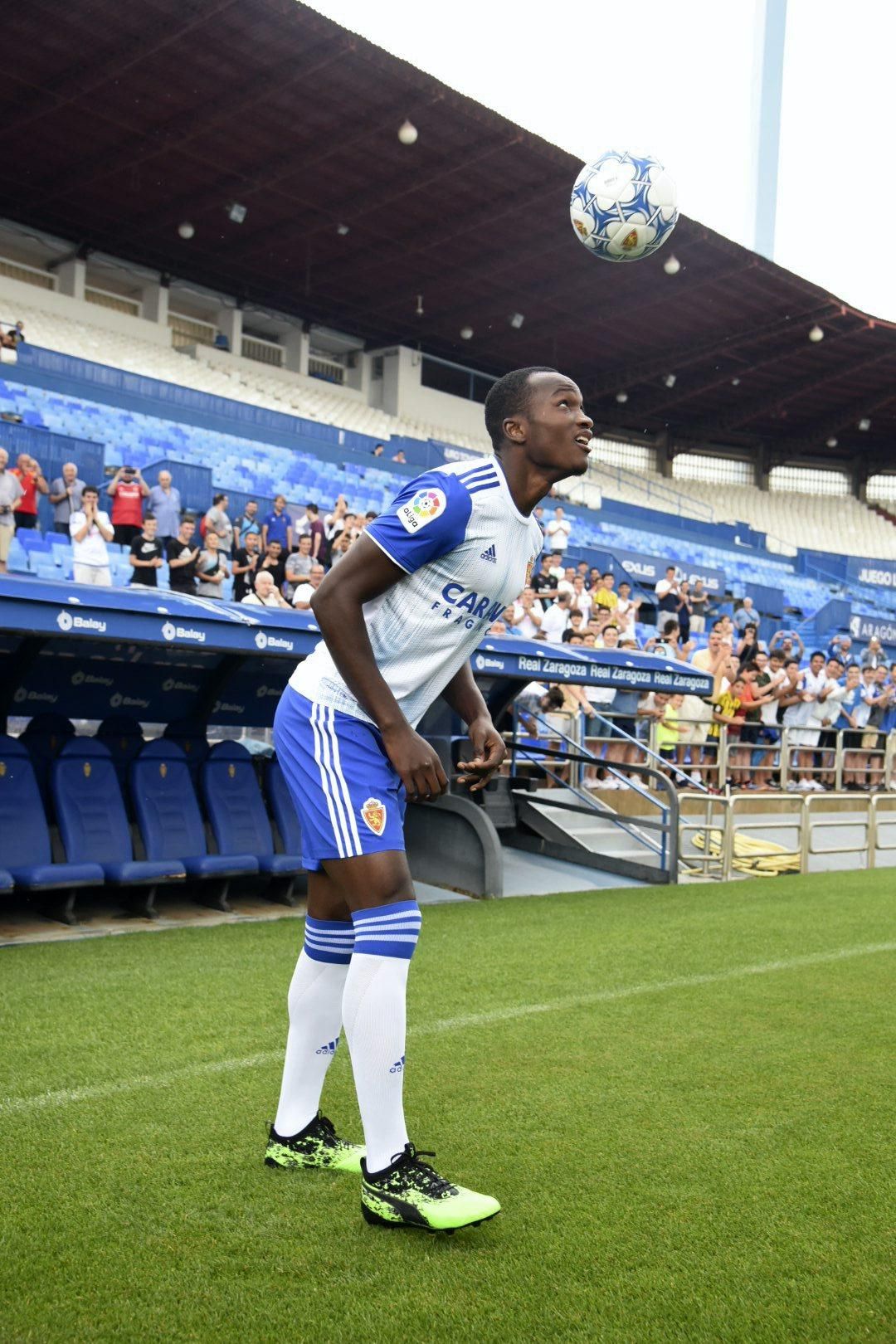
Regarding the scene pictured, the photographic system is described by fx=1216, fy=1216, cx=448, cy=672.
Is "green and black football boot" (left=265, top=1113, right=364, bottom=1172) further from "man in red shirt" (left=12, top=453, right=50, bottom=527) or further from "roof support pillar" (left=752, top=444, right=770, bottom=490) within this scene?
"roof support pillar" (left=752, top=444, right=770, bottom=490)

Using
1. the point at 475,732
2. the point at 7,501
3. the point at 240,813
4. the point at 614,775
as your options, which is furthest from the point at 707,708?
the point at 475,732

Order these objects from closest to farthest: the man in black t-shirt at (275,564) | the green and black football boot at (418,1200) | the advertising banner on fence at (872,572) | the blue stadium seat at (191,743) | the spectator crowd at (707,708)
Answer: the green and black football boot at (418,1200) < the blue stadium seat at (191,743) < the spectator crowd at (707,708) < the man in black t-shirt at (275,564) < the advertising banner on fence at (872,572)

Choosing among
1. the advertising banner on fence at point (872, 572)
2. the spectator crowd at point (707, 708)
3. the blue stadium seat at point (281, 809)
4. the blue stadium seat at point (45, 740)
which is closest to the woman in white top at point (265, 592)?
the spectator crowd at point (707, 708)

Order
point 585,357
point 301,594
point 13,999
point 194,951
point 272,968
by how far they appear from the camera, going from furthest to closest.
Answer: point 585,357, point 301,594, point 194,951, point 272,968, point 13,999

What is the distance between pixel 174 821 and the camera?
8.83 metres

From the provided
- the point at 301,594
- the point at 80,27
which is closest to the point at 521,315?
the point at 80,27

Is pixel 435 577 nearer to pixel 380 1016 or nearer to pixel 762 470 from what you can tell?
pixel 380 1016

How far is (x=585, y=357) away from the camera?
37812 mm

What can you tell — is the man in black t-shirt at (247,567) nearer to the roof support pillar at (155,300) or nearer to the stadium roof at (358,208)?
the stadium roof at (358,208)

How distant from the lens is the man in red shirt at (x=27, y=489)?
14086 millimetres

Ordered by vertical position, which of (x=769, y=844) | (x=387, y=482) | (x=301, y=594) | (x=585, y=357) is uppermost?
(x=585, y=357)

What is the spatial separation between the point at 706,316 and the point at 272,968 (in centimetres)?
3056

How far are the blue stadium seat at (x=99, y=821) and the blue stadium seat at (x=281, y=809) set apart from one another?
1169mm

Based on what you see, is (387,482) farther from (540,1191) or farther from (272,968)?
(540,1191)
